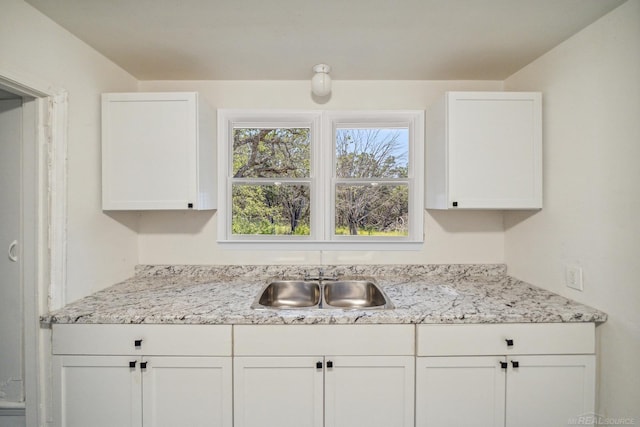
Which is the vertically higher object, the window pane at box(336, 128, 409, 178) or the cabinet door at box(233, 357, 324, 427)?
the window pane at box(336, 128, 409, 178)

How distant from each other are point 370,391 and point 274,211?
130 cm

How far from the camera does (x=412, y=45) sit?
1627 millimetres

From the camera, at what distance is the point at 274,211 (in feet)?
7.07

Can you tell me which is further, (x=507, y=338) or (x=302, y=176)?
(x=302, y=176)

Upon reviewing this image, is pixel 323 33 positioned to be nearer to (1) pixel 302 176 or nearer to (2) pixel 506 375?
(1) pixel 302 176

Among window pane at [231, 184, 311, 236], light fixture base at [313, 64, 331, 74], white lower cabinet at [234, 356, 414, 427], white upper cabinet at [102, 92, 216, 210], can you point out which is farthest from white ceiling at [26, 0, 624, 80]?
white lower cabinet at [234, 356, 414, 427]

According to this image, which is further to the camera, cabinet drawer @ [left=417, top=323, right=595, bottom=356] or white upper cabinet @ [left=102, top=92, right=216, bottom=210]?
white upper cabinet @ [left=102, top=92, right=216, bottom=210]

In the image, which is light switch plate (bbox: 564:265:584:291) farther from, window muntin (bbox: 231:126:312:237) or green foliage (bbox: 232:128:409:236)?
window muntin (bbox: 231:126:312:237)

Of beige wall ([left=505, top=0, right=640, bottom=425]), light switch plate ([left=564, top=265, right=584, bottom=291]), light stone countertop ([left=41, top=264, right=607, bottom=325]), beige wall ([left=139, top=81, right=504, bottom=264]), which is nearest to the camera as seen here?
beige wall ([left=505, top=0, right=640, bottom=425])

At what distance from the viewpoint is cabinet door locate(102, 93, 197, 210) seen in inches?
67.4

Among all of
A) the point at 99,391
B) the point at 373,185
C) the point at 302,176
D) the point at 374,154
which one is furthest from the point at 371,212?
the point at 99,391

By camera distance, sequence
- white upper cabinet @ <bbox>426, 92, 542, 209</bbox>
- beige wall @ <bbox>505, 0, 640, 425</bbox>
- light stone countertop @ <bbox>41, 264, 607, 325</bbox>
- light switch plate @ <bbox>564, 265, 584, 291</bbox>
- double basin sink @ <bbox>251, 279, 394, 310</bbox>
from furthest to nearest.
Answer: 1. double basin sink @ <bbox>251, 279, 394, 310</bbox>
2. white upper cabinet @ <bbox>426, 92, 542, 209</bbox>
3. light switch plate @ <bbox>564, 265, 584, 291</bbox>
4. light stone countertop @ <bbox>41, 264, 607, 325</bbox>
5. beige wall @ <bbox>505, 0, 640, 425</bbox>

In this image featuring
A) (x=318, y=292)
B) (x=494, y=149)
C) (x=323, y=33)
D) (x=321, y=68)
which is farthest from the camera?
(x=318, y=292)

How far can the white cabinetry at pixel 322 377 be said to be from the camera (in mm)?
1379
